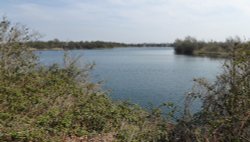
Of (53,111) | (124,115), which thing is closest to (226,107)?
(124,115)

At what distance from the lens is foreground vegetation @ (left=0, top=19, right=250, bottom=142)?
8141 mm

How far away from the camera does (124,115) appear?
10.7m

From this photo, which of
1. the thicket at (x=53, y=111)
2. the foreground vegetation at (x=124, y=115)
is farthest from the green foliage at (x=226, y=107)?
the thicket at (x=53, y=111)

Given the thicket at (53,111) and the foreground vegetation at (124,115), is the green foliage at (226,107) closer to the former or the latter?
the foreground vegetation at (124,115)

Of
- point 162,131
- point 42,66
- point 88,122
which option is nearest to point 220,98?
point 162,131

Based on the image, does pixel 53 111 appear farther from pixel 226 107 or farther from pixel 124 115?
pixel 226 107

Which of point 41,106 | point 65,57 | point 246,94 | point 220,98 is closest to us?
point 246,94

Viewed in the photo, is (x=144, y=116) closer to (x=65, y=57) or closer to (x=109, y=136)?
(x=109, y=136)

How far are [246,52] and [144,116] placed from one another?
11.7 feet

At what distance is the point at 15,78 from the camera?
Result: 1314 centimetres

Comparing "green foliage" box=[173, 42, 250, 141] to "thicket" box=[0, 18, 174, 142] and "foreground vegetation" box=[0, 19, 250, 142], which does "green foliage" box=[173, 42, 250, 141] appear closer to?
"foreground vegetation" box=[0, 19, 250, 142]

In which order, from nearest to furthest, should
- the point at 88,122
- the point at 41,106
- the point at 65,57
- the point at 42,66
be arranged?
1. the point at 88,122
2. the point at 41,106
3. the point at 42,66
4. the point at 65,57

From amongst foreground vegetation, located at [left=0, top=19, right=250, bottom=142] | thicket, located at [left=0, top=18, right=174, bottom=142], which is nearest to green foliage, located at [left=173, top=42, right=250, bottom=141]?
foreground vegetation, located at [left=0, top=19, right=250, bottom=142]

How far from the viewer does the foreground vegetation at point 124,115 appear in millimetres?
8141
